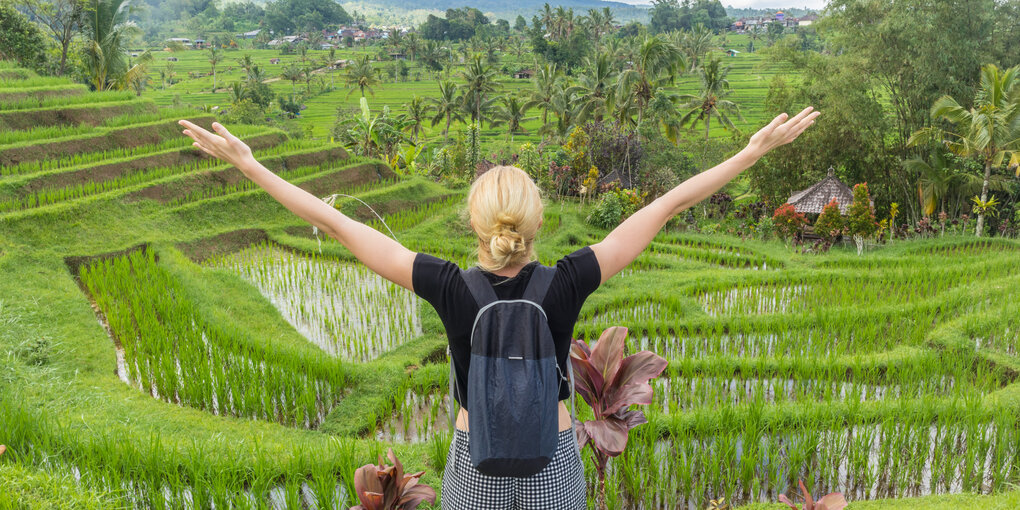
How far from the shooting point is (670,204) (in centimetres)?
183

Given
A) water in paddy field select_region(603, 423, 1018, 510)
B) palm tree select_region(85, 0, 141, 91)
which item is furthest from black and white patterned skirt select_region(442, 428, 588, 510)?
palm tree select_region(85, 0, 141, 91)

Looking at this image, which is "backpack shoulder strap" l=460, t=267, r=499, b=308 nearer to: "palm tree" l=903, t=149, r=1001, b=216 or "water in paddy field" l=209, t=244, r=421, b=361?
"water in paddy field" l=209, t=244, r=421, b=361

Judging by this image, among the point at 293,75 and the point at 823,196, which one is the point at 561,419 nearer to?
the point at 823,196

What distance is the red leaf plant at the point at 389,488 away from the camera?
256 centimetres

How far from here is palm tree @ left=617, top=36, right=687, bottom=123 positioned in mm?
17734

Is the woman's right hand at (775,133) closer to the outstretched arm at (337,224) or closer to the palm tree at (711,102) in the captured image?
the outstretched arm at (337,224)

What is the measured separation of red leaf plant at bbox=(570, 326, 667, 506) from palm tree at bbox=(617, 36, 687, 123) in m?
15.6

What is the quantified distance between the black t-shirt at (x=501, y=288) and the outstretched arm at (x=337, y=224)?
5 cm

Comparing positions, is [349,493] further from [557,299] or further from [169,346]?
[169,346]

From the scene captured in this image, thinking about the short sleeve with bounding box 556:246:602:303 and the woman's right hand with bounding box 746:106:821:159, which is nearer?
the short sleeve with bounding box 556:246:602:303

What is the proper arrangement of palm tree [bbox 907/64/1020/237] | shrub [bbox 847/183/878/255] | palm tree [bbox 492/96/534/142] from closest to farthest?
shrub [bbox 847/183/878/255]
palm tree [bbox 907/64/1020/237]
palm tree [bbox 492/96/534/142]

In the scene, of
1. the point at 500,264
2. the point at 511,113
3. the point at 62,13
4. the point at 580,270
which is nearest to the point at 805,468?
the point at 580,270

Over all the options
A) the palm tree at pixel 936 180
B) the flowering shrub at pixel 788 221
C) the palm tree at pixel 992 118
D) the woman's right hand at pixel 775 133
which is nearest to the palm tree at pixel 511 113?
the palm tree at pixel 936 180

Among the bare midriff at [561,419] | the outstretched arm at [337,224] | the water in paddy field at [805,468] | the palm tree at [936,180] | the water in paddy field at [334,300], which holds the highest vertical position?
the outstretched arm at [337,224]
